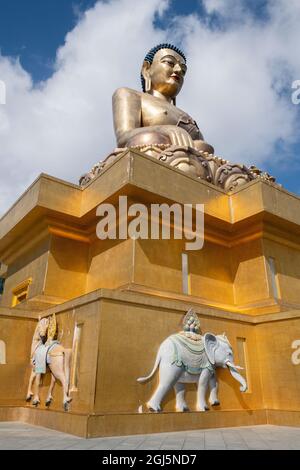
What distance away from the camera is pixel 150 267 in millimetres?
7539

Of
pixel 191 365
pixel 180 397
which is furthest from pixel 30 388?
pixel 191 365

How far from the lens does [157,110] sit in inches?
518

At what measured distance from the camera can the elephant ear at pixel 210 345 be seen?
249 inches

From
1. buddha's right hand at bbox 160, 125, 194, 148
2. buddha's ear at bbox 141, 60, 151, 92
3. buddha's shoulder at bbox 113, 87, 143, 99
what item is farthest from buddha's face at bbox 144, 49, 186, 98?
buddha's right hand at bbox 160, 125, 194, 148

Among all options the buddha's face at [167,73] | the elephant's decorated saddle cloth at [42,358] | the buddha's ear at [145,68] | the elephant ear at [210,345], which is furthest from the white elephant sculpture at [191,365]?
the buddha's ear at [145,68]

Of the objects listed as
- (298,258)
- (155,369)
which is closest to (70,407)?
(155,369)

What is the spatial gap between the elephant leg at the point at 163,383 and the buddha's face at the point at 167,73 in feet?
37.9

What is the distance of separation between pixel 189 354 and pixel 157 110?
9297mm

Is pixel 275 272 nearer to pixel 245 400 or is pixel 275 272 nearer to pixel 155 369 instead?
pixel 245 400

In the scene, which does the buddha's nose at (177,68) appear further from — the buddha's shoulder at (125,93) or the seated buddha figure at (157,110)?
the buddha's shoulder at (125,93)

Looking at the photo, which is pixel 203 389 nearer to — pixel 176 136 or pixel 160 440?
pixel 160 440
